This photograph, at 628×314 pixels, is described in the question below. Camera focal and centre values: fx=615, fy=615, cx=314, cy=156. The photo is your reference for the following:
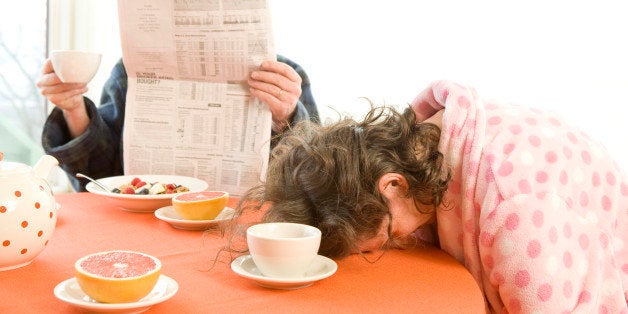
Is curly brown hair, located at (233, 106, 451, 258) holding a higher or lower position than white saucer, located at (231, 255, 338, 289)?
higher

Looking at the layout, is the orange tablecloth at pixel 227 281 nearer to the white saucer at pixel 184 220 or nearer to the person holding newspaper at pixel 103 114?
the white saucer at pixel 184 220

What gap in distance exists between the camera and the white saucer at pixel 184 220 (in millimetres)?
1089

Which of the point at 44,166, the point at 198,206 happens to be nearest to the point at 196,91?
the point at 198,206

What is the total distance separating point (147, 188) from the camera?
1.26 metres

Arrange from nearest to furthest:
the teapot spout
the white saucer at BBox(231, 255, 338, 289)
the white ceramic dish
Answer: the white saucer at BBox(231, 255, 338, 289), the teapot spout, the white ceramic dish

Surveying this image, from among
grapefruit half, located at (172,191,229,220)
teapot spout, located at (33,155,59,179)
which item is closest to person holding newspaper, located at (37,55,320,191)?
grapefruit half, located at (172,191,229,220)

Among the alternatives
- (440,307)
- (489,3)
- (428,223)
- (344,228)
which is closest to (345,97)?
(489,3)

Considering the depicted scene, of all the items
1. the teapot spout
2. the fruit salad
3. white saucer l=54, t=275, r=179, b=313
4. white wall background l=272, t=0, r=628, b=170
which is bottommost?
the fruit salad

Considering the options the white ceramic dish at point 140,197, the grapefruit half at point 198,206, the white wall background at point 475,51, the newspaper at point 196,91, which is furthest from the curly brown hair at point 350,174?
the white wall background at point 475,51

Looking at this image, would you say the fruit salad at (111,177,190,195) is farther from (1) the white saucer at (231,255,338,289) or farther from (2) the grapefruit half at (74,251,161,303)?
(2) the grapefruit half at (74,251,161,303)

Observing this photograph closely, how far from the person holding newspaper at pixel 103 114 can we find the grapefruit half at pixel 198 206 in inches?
10.8

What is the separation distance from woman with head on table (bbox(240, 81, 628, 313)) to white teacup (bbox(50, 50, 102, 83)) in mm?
503

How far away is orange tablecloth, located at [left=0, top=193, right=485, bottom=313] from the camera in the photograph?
2.43ft

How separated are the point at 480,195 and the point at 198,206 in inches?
19.2
